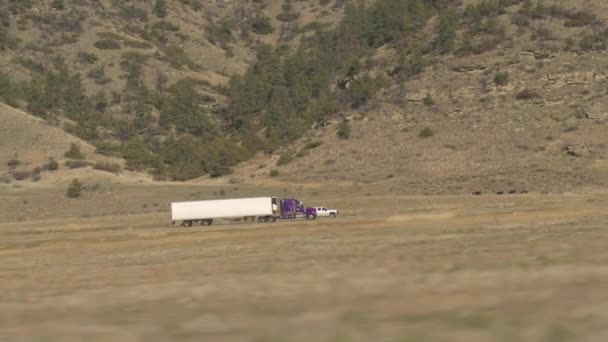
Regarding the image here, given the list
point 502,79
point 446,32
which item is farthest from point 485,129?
point 446,32

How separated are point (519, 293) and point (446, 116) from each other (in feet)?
253

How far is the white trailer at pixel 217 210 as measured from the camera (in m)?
59.4

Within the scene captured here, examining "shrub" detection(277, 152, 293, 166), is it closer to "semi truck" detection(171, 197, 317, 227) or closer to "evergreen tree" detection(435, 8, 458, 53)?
"evergreen tree" detection(435, 8, 458, 53)

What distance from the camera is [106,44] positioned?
147250mm

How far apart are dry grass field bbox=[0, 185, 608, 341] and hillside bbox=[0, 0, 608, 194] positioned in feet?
135

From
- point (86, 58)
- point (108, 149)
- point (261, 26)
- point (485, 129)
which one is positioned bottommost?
point (485, 129)

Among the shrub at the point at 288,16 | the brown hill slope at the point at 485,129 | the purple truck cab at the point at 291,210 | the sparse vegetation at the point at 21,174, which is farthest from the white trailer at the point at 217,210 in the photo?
the shrub at the point at 288,16

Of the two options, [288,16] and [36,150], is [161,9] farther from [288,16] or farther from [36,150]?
[36,150]

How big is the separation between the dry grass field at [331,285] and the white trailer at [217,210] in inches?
671

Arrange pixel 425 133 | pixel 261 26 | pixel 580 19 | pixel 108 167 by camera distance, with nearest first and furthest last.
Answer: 1. pixel 425 133
2. pixel 108 167
3. pixel 580 19
4. pixel 261 26

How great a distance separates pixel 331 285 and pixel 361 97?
83.0 meters

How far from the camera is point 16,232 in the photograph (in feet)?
197

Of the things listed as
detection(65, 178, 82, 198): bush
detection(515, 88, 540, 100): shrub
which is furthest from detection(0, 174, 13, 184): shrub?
detection(515, 88, 540, 100): shrub

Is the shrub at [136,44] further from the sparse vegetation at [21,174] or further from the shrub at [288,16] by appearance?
the sparse vegetation at [21,174]
